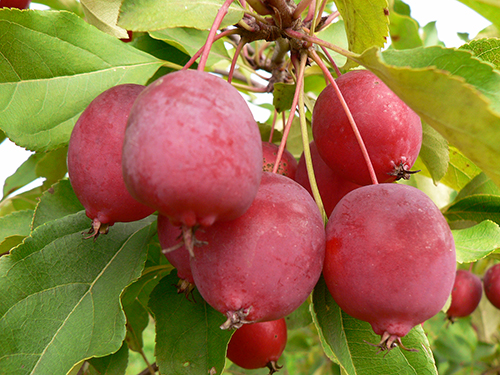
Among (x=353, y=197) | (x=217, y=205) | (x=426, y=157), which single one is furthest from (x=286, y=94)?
(x=217, y=205)

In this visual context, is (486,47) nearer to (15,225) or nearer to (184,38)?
(184,38)

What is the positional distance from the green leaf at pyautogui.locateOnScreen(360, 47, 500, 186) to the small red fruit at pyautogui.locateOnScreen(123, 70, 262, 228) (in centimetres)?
25

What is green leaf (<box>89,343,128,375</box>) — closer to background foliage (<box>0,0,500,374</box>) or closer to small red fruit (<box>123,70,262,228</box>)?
background foliage (<box>0,0,500,374</box>)

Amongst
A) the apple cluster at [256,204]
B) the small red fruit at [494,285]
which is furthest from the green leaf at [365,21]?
the small red fruit at [494,285]

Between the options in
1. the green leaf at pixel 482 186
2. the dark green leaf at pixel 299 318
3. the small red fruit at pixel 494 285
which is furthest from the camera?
the small red fruit at pixel 494 285

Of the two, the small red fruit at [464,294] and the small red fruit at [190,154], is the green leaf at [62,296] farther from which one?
the small red fruit at [464,294]

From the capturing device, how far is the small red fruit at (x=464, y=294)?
218 cm

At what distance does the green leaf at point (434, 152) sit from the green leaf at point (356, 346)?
18.1 inches

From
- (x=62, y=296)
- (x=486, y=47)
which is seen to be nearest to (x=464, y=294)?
(x=486, y=47)

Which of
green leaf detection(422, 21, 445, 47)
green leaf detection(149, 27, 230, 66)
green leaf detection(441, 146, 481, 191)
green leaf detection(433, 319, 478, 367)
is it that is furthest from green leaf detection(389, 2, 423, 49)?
green leaf detection(433, 319, 478, 367)

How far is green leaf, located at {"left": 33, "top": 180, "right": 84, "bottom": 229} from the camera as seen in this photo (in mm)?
1226

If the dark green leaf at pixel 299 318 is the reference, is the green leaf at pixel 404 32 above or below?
above

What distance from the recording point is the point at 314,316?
89 cm

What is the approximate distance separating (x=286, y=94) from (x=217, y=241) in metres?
0.75
